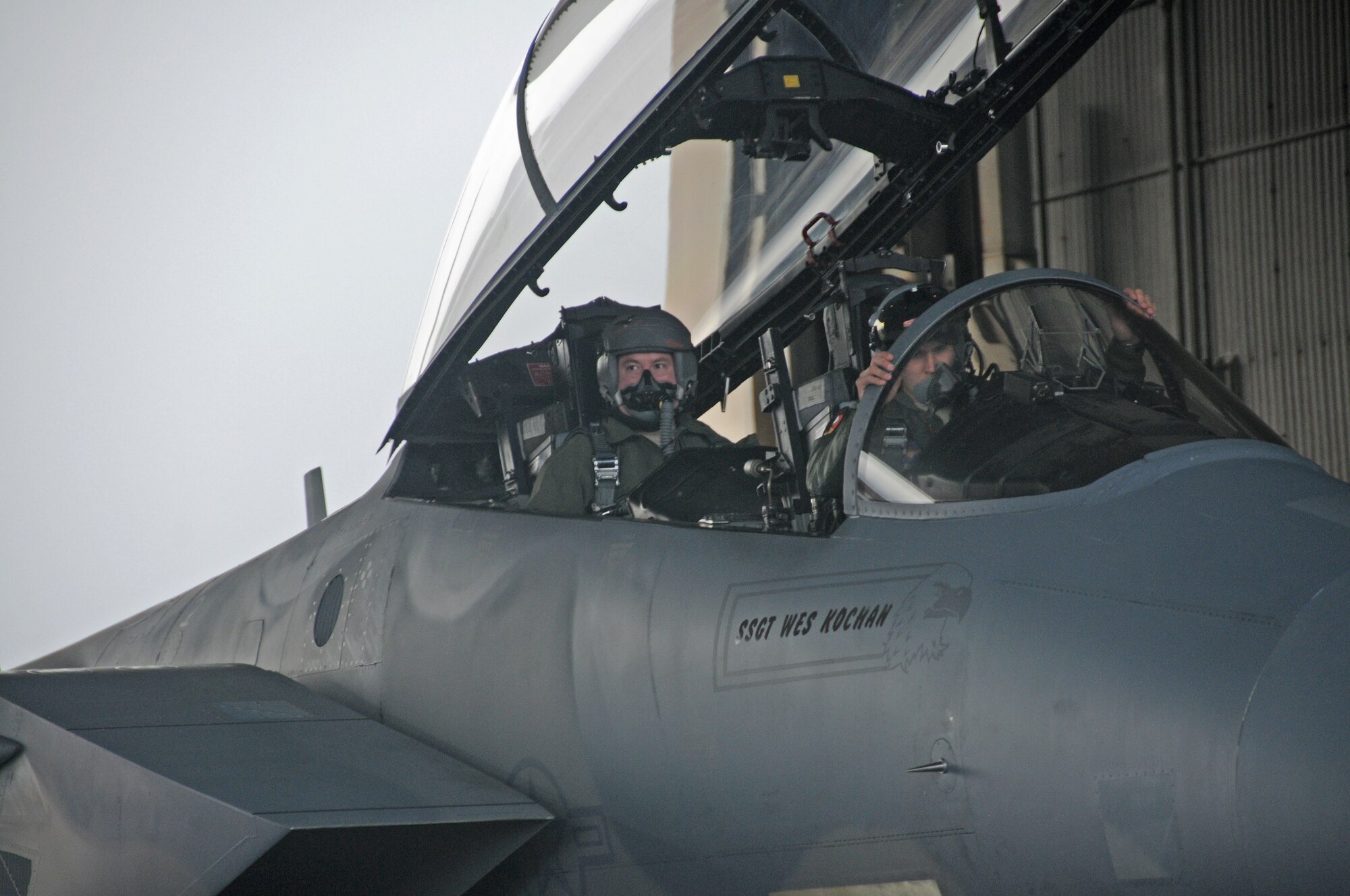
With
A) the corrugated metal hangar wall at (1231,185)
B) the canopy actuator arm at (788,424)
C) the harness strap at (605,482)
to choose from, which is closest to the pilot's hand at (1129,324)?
the canopy actuator arm at (788,424)

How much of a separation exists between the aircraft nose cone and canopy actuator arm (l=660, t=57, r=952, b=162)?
9.64 feet

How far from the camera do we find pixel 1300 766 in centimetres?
201

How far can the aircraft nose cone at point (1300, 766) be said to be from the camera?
1.96 m

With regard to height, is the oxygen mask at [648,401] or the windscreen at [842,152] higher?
the windscreen at [842,152]

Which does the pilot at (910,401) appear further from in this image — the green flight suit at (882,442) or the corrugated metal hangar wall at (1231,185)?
the corrugated metal hangar wall at (1231,185)

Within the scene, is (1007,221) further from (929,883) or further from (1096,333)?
(929,883)

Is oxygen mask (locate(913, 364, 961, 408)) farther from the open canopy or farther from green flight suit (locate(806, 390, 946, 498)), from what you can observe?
the open canopy

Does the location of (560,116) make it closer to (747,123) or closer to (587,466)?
(747,123)

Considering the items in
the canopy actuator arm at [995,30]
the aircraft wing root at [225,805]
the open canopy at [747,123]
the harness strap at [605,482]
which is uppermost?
the canopy actuator arm at [995,30]

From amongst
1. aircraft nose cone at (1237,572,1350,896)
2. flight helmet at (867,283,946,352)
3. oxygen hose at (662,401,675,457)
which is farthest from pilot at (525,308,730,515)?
aircraft nose cone at (1237,572,1350,896)

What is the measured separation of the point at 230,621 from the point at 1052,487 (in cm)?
385

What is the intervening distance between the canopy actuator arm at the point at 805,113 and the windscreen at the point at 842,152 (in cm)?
22

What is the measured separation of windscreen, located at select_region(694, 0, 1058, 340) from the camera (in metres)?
5.55

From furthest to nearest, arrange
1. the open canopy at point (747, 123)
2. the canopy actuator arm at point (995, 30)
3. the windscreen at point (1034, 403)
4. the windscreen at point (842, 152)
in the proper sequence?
1. the windscreen at point (842, 152)
2. the canopy actuator arm at point (995, 30)
3. the open canopy at point (747, 123)
4. the windscreen at point (1034, 403)
